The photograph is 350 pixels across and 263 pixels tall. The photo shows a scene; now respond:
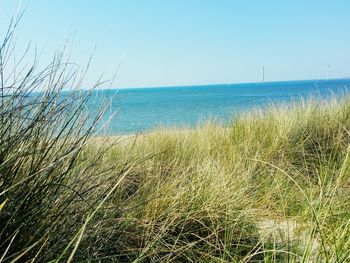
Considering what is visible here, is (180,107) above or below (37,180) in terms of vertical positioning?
below

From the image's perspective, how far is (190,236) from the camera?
2.06 m

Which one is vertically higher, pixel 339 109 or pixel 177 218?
pixel 339 109

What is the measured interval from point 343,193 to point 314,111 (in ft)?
7.93

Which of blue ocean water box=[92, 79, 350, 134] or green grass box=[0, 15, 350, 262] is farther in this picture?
blue ocean water box=[92, 79, 350, 134]

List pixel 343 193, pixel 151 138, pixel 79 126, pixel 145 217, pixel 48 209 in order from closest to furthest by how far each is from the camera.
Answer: pixel 48 209 < pixel 79 126 < pixel 145 217 < pixel 343 193 < pixel 151 138

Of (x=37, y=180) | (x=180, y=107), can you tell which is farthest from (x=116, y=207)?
(x=180, y=107)

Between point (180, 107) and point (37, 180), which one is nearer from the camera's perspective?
point (37, 180)

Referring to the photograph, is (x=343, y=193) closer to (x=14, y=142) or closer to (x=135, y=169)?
(x=135, y=169)

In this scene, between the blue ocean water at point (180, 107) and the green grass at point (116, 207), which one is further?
the blue ocean water at point (180, 107)

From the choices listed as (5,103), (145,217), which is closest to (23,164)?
(5,103)

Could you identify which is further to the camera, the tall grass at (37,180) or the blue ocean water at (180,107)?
the blue ocean water at (180,107)

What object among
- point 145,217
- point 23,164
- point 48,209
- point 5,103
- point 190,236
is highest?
point 5,103

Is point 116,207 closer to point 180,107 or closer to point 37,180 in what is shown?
point 37,180

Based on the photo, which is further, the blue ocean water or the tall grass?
the blue ocean water
